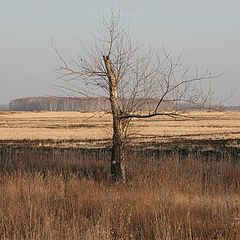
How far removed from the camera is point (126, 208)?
747 cm

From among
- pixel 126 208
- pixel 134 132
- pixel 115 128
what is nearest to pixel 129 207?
pixel 126 208

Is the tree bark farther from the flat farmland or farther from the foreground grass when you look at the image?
the flat farmland

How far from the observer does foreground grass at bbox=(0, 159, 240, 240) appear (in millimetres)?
6121

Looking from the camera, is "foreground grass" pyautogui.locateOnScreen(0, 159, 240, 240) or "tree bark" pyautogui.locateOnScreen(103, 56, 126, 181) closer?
"foreground grass" pyautogui.locateOnScreen(0, 159, 240, 240)

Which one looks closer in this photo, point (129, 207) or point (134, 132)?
point (129, 207)

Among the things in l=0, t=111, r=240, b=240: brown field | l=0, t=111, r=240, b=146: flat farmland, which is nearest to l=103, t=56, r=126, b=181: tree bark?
l=0, t=111, r=240, b=240: brown field

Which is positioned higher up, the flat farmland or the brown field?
the brown field

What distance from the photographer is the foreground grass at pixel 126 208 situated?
612 centimetres

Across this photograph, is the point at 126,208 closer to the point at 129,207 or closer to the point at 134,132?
the point at 129,207

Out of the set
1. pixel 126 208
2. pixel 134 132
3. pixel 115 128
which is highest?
pixel 115 128

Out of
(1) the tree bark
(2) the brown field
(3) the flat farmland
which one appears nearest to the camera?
(2) the brown field

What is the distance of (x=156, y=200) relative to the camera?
818 cm

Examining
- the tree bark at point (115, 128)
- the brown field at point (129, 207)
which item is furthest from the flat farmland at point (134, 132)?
the brown field at point (129, 207)

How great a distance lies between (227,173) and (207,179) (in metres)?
1.14
